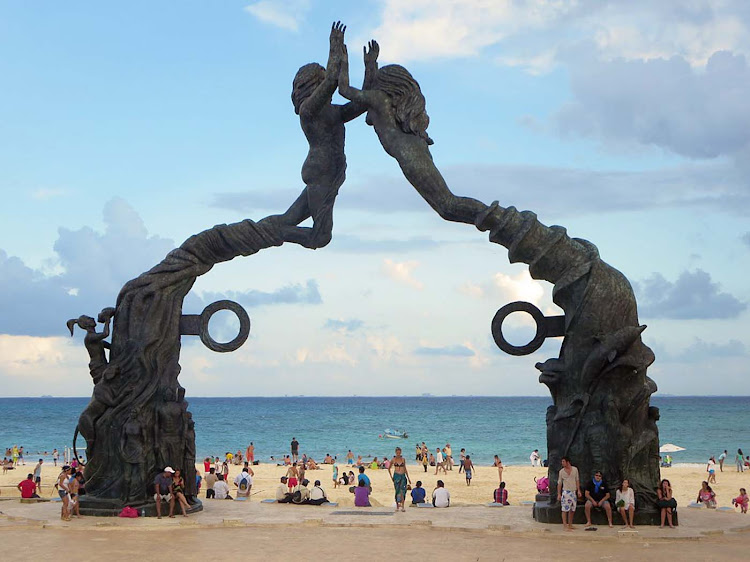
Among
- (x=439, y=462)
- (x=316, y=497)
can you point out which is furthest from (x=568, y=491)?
(x=439, y=462)

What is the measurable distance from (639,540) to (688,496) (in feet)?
Answer: 45.3

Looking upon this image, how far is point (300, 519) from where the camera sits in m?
13.3

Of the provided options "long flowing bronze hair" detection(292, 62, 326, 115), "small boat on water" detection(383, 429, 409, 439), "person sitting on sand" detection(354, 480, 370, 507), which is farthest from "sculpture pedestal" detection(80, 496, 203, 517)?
"small boat on water" detection(383, 429, 409, 439)

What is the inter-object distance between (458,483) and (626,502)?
15.7 metres

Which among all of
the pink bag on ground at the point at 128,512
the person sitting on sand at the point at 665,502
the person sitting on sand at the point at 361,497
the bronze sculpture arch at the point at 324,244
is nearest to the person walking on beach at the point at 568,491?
the bronze sculpture arch at the point at 324,244

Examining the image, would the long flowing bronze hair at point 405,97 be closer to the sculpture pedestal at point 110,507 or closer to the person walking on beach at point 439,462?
the sculpture pedestal at point 110,507

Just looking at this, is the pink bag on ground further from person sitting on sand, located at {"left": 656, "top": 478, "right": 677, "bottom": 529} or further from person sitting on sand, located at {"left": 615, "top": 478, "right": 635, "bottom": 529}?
person sitting on sand, located at {"left": 656, "top": 478, "right": 677, "bottom": 529}

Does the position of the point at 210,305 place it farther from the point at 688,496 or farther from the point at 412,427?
the point at 412,427

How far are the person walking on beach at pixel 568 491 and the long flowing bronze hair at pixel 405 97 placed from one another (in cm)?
563

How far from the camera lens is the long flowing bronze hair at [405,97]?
44.7 ft

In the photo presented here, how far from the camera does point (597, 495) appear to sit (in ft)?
40.5

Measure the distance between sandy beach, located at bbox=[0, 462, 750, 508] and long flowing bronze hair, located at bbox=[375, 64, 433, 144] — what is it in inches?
361

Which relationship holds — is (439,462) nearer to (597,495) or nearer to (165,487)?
(165,487)

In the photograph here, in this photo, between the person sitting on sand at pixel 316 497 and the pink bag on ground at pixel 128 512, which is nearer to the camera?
the pink bag on ground at pixel 128 512
